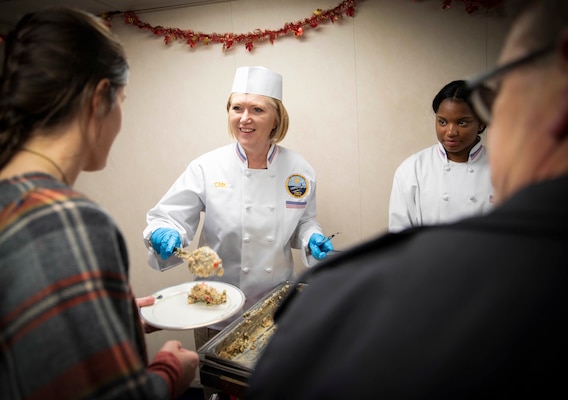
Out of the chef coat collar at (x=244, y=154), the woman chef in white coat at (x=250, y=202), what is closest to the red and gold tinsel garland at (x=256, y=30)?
the woman chef in white coat at (x=250, y=202)

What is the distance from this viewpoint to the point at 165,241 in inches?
72.5

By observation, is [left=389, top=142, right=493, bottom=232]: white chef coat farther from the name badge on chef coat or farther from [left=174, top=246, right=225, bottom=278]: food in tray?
[left=174, top=246, right=225, bottom=278]: food in tray

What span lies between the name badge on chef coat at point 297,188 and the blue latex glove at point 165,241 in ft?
2.38

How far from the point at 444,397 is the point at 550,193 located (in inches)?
9.4

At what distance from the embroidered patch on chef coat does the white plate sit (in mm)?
759

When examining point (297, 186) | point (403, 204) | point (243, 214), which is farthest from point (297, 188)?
point (403, 204)

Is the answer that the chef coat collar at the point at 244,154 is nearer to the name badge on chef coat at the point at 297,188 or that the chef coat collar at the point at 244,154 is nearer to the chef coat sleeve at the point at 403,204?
the name badge on chef coat at the point at 297,188

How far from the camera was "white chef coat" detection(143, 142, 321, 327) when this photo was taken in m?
2.14

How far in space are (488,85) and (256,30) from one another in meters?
2.55

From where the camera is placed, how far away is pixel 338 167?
286 centimetres

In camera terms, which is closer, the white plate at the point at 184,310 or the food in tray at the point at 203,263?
the white plate at the point at 184,310

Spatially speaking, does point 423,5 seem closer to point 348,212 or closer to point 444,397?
point 348,212

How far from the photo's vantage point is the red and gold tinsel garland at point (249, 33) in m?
2.63

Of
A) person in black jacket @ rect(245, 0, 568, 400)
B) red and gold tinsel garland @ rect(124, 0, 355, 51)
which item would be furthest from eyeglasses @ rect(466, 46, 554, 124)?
red and gold tinsel garland @ rect(124, 0, 355, 51)
